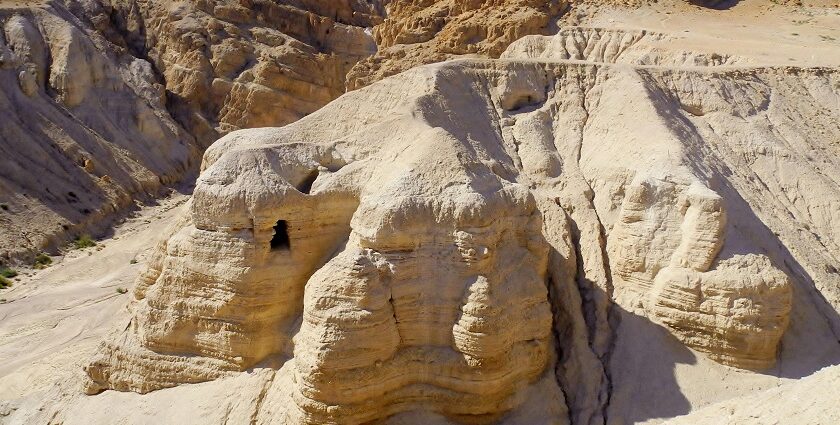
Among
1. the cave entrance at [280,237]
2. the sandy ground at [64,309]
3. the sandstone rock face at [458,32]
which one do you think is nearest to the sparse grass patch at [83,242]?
the sandy ground at [64,309]

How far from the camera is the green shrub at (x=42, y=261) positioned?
2680 cm

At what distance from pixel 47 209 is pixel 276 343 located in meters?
21.7

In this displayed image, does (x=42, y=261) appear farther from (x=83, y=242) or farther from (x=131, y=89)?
(x=131, y=89)

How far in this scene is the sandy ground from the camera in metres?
15.4

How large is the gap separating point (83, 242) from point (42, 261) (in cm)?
237

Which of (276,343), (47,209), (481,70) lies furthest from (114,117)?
(276,343)

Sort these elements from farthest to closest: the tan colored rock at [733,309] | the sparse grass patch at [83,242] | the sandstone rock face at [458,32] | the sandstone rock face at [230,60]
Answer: the sandstone rock face at [230,60]
the sandstone rock face at [458,32]
the sparse grass patch at [83,242]
the tan colored rock at [733,309]

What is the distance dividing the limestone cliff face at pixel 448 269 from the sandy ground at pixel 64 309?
8.30ft

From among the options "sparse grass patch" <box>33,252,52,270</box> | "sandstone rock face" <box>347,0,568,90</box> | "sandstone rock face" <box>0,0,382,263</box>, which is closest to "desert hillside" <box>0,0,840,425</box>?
"sparse grass patch" <box>33,252,52,270</box>

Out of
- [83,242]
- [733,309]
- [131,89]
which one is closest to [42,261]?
[83,242]

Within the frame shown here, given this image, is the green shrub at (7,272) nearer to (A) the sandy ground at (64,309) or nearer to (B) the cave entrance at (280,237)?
(A) the sandy ground at (64,309)

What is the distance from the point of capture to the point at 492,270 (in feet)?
39.0

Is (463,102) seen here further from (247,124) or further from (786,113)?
(247,124)

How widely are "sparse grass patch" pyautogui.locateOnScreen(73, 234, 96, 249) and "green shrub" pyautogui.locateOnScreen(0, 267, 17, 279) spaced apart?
346cm
